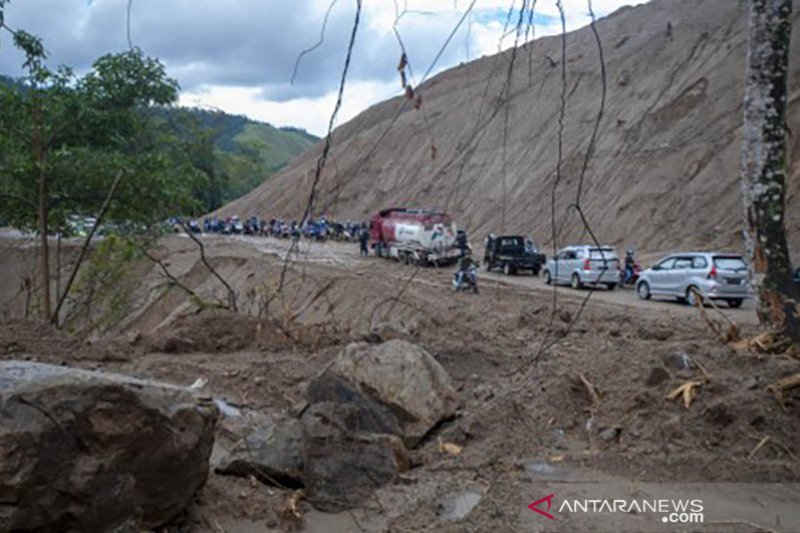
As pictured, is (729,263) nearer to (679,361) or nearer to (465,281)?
(465,281)

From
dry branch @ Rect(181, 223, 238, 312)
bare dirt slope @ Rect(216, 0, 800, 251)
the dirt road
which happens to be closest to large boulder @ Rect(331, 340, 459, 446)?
dry branch @ Rect(181, 223, 238, 312)

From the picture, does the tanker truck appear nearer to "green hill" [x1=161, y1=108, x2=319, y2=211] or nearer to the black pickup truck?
the black pickup truck

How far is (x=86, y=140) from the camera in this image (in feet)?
45.0

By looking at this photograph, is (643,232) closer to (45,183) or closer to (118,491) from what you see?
(45,183)

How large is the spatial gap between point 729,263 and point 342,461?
18.6 metres

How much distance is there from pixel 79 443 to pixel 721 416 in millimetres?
4516

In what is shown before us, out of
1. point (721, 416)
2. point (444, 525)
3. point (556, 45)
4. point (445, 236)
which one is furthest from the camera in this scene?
point (556, 45)

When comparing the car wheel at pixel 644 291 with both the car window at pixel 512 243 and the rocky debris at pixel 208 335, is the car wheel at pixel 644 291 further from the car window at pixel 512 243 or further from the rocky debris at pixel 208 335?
the rocky debris at pixel 208 335

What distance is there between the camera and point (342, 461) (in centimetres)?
548

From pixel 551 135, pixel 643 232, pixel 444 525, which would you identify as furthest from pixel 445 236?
pixel 444 525

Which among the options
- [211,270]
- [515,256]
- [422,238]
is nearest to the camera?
[211,270]

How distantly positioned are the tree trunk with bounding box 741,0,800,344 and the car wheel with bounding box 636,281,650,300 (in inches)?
685

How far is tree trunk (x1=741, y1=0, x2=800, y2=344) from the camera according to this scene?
22.7ft

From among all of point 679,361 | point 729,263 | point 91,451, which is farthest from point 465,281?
point 91,451
